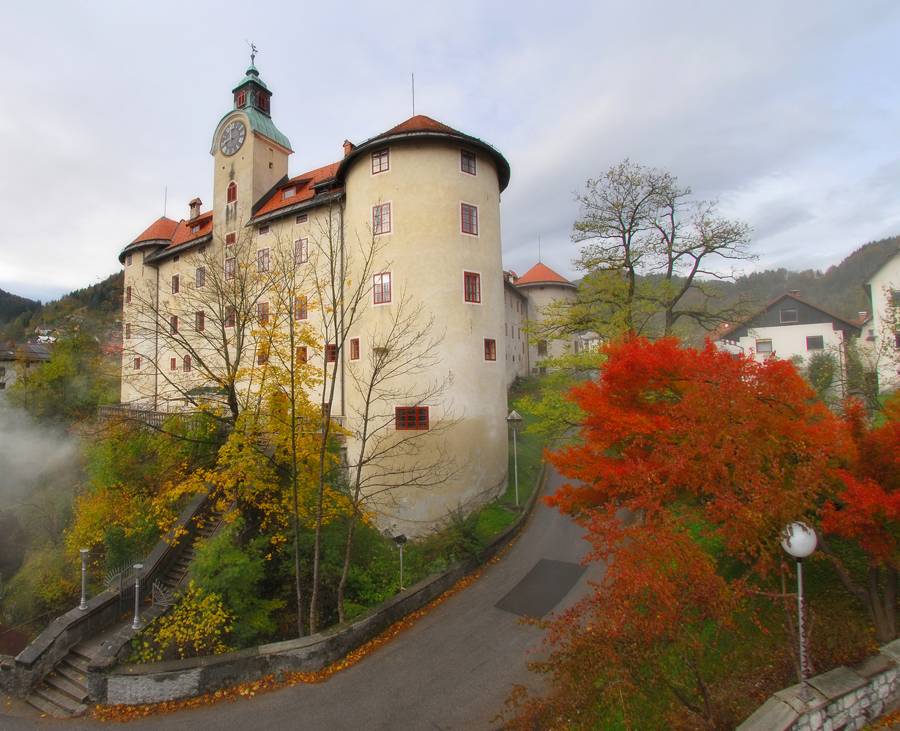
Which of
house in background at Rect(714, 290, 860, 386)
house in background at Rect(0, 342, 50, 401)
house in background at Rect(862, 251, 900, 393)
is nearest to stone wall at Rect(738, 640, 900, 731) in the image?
house in background at Rect(862, 251, 900, 393)

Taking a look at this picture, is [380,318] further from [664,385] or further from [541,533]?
[664,385]

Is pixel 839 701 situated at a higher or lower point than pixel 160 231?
lower

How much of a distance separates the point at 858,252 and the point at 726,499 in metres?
92.7

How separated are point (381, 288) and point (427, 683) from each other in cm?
1361

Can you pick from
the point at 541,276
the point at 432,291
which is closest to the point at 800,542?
the point at 432,291

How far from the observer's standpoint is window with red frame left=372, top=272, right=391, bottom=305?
19016 millimetres

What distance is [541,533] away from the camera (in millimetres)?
17641

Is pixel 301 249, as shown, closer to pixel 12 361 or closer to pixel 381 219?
pixel 381 219

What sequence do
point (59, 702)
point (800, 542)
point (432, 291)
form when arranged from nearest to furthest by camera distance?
point (800, 542), point (59, 702), point (432, 291)

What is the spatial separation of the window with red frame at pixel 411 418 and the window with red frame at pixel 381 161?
978 centimetres

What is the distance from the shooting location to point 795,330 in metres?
37.7

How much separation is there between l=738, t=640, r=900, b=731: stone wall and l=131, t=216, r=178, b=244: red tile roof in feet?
135

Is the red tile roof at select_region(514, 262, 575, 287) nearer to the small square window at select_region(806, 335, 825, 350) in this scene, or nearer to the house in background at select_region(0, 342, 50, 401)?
the small square window at select_region(806, 335, 825, 350)

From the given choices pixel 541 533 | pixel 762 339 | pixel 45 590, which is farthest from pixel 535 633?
pixel 762 339
